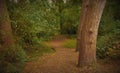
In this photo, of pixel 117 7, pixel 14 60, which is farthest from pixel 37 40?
pixel 117 7

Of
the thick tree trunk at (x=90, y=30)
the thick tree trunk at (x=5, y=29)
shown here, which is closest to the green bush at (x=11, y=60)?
the thick tree trunk at (x=5, y=29)

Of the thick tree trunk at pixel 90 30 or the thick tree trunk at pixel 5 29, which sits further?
the thick tree trunk at pixel 5 29

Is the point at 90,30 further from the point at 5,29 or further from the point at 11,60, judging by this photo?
the point at 5,29

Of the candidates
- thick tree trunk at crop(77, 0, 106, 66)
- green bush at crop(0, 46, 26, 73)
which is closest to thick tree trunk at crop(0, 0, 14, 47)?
green bush at crop(0, 46, 26, 73)

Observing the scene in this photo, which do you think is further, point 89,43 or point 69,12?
point 69,12

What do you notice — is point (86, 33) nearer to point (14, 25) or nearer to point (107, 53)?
point (107, 53)

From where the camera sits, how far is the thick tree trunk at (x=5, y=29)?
10609 mm

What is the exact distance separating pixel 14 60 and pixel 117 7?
1178cm

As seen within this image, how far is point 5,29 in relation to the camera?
10766mm

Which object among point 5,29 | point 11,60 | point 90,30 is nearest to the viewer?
point 90,30

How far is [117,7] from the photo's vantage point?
60.2ft

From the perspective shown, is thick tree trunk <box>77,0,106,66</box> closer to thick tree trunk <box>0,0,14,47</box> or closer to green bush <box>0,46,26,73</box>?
green bush <box>0,46,26,73</box>

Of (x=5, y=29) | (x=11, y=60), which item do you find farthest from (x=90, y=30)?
(x=5, y=29)

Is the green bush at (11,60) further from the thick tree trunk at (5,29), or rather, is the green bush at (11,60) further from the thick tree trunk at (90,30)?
the thick tree trunk at (90,30)
